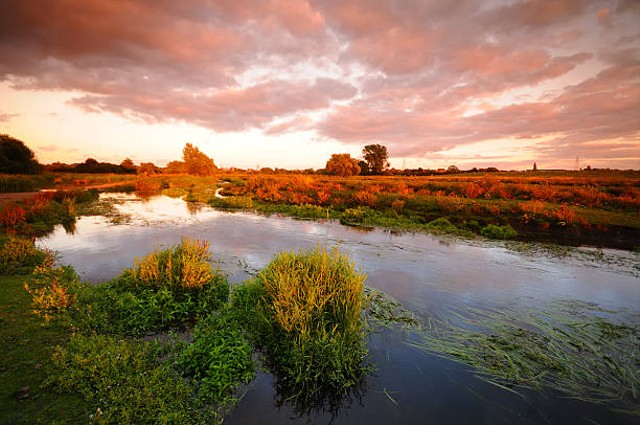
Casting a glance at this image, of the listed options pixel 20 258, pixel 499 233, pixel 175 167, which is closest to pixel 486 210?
pixel 499 233

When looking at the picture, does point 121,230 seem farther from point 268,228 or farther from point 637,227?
point 637,227

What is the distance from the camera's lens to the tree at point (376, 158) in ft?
360

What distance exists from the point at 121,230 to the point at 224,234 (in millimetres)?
7266

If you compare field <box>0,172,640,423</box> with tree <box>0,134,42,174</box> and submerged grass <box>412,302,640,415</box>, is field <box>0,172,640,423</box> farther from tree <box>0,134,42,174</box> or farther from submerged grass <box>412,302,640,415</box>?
tree <box>0,134,42,174</box>

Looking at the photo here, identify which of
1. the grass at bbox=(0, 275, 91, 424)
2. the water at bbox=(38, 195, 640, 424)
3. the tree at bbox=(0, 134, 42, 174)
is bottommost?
the water at bbox=(38, 195, 640, 424)

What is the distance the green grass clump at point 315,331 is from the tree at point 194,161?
112 m

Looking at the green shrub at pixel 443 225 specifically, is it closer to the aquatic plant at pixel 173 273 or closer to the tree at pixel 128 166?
the aquatic plant at pixel 173 273

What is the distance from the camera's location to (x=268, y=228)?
873 inches

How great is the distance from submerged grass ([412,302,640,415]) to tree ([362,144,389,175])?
10215cm

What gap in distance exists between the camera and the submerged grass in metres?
6.14

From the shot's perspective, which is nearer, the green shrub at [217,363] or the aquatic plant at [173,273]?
the green shrub at [217,363]

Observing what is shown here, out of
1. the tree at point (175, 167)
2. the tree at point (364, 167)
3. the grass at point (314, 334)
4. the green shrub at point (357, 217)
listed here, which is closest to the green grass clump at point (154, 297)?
the grass at point (314, 334)

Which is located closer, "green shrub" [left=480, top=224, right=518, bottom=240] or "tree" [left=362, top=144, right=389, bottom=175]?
"green shrub" [left=480, top=224, right=518, bottom=240]

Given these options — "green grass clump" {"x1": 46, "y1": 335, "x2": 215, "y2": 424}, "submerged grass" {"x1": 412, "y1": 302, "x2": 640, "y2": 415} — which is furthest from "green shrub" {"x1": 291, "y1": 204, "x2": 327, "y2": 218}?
"green grass clump" {"x1": 46, "y1": 335, "x2": 215, "y2": 424}
